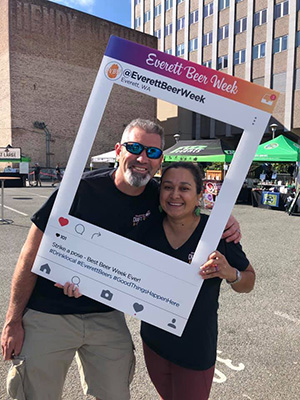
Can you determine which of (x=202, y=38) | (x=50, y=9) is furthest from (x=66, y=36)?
(x=202, y=38)

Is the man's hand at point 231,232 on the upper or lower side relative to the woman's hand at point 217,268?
upper

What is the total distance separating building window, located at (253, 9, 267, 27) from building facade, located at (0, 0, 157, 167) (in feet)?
44.2

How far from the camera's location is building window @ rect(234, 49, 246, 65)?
112 feet

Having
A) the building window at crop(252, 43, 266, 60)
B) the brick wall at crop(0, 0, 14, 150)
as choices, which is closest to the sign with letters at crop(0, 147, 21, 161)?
the brick wall at crop(0, 0, 14, 150)

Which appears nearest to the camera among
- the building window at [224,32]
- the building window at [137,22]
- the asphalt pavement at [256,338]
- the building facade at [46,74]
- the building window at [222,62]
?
the asphalt pavement at [256,338]

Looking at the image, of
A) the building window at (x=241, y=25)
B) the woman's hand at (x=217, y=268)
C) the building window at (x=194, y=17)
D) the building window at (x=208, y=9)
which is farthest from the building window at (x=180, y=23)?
the woman's hand at (x=217, y=268)

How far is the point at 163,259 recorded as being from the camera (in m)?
1.53

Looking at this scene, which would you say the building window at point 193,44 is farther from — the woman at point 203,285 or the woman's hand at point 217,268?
the woman's hand at point 217,268

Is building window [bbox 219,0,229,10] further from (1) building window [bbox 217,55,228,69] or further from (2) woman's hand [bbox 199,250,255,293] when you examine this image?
(2) woman's hand [bbox 199,250,255,293]

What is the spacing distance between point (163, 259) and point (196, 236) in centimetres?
21

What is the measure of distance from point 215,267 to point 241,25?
38714 millimetres

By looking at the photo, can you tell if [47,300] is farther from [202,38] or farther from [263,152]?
[202,38]

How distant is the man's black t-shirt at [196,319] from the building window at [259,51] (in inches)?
1409

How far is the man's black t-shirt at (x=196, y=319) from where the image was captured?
159 cm
